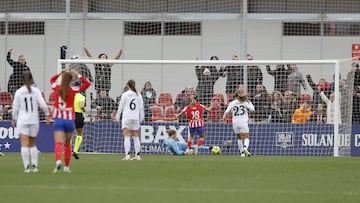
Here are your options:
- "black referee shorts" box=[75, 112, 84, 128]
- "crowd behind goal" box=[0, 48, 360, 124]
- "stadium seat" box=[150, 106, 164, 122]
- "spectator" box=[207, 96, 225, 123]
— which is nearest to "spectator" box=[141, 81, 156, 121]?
"crowd behind goal" box=[0, 48, 360, 124]

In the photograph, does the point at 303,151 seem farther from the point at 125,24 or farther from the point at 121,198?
the point at 121,198

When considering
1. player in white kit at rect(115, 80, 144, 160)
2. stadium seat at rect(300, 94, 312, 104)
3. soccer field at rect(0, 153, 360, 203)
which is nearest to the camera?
soccer field at rect(0, 153, 360, 203)

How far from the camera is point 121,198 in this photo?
14750mm

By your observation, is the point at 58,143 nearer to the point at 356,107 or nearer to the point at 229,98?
the point at 229,98

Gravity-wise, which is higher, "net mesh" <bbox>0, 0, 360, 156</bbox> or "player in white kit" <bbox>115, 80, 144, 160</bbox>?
"net mesh" <bbox>0, 0, 360, 156</bbox>

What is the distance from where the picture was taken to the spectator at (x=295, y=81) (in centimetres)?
3206

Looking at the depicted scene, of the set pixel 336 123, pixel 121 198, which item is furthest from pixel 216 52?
pixel 121 198

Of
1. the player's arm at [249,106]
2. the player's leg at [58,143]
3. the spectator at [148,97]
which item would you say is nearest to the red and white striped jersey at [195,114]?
the spectator at [148,97]

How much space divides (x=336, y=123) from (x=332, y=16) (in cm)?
663

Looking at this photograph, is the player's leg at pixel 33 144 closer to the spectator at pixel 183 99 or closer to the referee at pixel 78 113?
the referee at pixel 78 113

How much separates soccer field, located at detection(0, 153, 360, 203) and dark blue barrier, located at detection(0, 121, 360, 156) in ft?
22.1

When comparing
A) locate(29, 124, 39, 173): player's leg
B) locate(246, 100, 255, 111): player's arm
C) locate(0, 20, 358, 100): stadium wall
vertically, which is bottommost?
locate(29, 124, 39, 173): player's leg

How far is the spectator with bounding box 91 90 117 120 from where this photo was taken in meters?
32.0

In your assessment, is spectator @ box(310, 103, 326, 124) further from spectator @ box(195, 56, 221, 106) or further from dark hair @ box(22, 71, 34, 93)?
dark hair @ box(22, 71, 34, 93)
